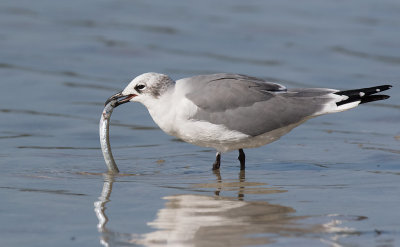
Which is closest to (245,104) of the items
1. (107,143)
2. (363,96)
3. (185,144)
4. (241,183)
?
(241,183)

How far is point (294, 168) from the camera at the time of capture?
24.6ft

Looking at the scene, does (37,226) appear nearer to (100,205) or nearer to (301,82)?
(100,205)

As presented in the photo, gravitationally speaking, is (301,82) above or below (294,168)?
above

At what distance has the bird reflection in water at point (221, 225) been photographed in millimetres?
5188

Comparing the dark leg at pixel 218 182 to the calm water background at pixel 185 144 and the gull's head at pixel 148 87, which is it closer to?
the calm water background at pixel 185 144

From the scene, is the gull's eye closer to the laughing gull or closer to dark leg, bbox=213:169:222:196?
the laughing gull

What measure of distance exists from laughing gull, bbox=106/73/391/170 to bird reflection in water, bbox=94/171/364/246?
0.85 meters

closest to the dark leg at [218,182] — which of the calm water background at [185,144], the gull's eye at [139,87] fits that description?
the calm water background at [185,144]

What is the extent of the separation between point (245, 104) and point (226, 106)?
0.60 feet

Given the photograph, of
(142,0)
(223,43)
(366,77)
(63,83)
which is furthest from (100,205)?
(142,0)

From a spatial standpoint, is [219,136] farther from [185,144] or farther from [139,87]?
[185,144]

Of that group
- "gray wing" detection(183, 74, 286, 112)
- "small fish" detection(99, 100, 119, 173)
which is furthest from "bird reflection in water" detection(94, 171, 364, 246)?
"gray wing" detection(183, 74, 286, 112)

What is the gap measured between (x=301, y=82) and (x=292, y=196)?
4.91 m

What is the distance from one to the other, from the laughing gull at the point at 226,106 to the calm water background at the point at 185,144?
0.36 m
